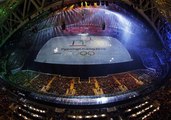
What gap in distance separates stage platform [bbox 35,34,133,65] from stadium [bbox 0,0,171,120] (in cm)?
6

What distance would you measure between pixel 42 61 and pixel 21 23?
4.09 metres

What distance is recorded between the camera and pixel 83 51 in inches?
599

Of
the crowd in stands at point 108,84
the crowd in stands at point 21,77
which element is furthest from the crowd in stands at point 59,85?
the crowd in stands at point 108,84

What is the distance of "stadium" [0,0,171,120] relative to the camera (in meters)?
10.4

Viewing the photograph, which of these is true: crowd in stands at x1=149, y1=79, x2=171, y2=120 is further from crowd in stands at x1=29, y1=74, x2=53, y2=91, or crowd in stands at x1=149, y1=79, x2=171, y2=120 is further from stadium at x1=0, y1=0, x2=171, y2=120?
crowd in stands at x1=29, y1=74, x2=53, y2=91

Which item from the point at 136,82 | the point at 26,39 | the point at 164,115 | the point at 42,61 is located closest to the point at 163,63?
the point at 136,82

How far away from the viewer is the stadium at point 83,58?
34.1 ft

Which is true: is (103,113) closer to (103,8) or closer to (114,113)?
(114,113)

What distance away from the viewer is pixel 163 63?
13.9 metres

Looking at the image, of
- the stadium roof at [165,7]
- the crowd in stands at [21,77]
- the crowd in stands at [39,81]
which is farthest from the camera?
the stadium roof at [165,7]

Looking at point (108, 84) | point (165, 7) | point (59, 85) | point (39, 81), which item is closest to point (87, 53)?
point (108, 84)

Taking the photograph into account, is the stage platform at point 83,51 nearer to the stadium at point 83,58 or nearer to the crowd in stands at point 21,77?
the stadium at point 83,58

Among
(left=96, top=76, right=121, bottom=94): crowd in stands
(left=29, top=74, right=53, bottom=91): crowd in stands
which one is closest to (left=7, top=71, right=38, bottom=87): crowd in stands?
(left=29, top=74, right=53, bottom=91): crowd in stands

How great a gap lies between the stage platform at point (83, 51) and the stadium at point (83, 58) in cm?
6
